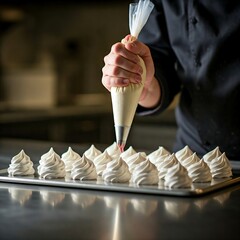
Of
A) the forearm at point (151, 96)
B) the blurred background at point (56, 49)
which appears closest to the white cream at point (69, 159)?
the forearm at point (151, 96)

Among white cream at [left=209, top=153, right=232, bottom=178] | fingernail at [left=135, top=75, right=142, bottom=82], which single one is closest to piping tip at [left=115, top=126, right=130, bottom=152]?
fingernail at [left=135, top=75, right=142, bottom=82]

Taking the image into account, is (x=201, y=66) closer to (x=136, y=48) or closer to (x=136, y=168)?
(x=136, y=48)

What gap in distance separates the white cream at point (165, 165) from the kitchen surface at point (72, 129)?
0.38 ft

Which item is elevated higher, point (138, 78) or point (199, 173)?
point (138, 78)

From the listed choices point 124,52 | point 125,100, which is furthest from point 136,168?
point 124,52

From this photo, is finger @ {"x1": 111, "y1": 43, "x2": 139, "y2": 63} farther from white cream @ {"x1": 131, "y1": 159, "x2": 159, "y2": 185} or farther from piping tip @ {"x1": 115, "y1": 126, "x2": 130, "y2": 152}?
white cream @ {"x1": 131, "y1": 159, "x2": 159, "y2": 185}

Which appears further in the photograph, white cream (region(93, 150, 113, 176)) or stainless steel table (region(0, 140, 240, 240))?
white cream (region(93, 150, 113, 176))

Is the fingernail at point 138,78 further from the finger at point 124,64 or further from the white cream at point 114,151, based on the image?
the white cream at point 114,151

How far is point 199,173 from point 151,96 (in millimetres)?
738

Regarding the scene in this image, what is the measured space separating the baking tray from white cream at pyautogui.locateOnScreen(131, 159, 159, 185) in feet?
0.05

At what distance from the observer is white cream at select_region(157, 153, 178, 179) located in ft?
4.31

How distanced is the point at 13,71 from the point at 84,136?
1.06m

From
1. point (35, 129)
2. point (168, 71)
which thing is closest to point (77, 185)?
point (168, 71)

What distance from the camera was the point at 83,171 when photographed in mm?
1292
